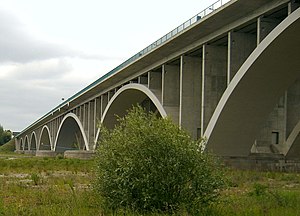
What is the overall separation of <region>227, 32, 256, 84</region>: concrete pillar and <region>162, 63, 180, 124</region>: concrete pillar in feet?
34.5

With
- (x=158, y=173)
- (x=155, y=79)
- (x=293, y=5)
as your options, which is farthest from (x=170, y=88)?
(x=158, y=173)

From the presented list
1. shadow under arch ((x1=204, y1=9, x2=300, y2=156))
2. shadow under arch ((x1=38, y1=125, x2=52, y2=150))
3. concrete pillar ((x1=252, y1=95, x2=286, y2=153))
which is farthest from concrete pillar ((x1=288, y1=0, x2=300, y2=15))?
shadow under arch ((x1=38, y1=125, x2=52, y2=150))

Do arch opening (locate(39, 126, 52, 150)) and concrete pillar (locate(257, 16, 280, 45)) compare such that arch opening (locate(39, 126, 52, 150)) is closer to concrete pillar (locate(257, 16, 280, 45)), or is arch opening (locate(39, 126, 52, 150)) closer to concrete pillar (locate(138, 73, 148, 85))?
concrete pillar (locate(138, 73, 148, 85))

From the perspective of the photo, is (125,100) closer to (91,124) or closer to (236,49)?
(91,124)

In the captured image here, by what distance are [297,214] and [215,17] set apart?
57.7ft

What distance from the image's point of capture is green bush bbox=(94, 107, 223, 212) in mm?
9883

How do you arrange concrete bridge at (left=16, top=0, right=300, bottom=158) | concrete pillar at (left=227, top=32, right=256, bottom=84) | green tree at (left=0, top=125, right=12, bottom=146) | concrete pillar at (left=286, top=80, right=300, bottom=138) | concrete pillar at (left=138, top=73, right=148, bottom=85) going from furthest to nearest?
green tree at (left=0, top=125, right=12, bottom=146) < concrete pillar at (left=138, top=73, right=148, bottom=85) < concrete pillar at (left=286, top=80, right=300, bottom=138) < concrete pillar at (left=227, top=32, right=256, bottom=84) < concrete bridge at (left=16, top=0, right=300, bottom=158)

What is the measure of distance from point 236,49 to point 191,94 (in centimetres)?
777

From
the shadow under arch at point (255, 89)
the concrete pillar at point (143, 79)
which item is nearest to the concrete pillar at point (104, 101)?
the concrete pillar at point (143, 79)

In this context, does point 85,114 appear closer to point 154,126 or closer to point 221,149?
point 221,149

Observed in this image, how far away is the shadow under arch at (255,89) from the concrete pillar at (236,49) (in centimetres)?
141

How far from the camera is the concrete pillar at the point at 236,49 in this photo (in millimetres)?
26375

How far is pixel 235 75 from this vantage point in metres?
24.9

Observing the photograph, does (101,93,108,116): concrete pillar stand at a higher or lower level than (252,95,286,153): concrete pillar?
higher
